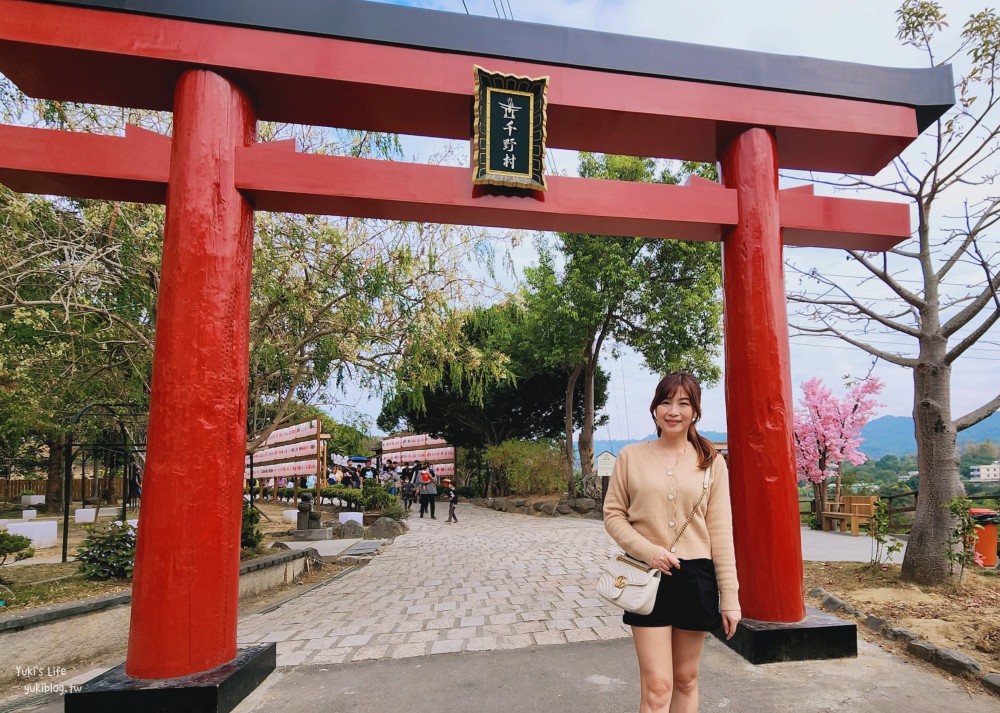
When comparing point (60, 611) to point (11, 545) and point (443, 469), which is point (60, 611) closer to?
point (11, 545)

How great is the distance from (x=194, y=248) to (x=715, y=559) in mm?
3329

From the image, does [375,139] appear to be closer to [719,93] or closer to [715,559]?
[719,93]

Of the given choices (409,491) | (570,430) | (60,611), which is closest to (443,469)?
(409,491)

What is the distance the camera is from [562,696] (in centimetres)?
349

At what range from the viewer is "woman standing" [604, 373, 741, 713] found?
7.63 ft

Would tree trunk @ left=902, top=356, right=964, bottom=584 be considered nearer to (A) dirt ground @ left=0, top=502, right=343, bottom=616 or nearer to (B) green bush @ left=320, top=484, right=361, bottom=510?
(A) dirt ground @ left=0, top=502, right=343, bottom=616

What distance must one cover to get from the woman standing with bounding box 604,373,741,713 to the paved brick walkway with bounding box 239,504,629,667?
91.9 inches

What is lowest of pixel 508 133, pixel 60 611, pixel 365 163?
pixel 60 611

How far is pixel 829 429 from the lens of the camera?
16.3 meters

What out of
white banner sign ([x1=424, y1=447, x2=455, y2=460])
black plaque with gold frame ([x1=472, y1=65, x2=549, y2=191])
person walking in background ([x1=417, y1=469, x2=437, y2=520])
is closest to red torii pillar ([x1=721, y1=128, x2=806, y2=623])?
black plaque with gold frame ([x1=472, y1=65, x2=549, y2=191])

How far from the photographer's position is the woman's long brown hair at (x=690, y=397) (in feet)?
8.18

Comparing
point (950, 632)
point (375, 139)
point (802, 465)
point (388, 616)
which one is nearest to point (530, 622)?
point (388, 616)

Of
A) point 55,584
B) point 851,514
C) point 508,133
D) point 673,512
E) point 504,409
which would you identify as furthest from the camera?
point 504,409

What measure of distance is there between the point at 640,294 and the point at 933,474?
9.78 metres
